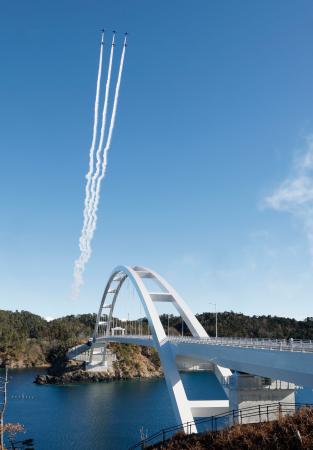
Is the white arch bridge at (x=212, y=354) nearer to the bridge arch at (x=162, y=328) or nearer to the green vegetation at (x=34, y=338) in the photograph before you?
the bridge arch at (x=162, y=328)

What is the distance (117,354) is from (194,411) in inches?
2667

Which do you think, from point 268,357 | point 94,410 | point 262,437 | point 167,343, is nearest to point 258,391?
point 268,357

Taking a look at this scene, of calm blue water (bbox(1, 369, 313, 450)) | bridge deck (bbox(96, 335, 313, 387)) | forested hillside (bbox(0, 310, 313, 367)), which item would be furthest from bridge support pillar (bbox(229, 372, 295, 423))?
forested hillside (bbox(0, 310, 313, 367))

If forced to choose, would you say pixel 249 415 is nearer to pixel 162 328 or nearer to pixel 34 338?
pixel 162 328

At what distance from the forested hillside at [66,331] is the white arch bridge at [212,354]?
60114mm

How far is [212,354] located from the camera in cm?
3306

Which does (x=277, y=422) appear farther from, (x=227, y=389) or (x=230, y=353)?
(x=227, y=389)

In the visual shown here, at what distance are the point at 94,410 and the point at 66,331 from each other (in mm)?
80178

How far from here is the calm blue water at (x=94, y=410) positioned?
4091cm

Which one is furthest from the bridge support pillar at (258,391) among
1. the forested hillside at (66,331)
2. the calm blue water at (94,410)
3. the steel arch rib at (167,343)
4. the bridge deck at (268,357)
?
the forested hillside at (66,331)

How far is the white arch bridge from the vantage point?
22.9 metres

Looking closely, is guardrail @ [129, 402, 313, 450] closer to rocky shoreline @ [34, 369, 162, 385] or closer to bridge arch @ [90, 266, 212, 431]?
bridge arch @ [90, 266, 212, 431]

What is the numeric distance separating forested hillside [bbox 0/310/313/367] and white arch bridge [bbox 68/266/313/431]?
197 ft

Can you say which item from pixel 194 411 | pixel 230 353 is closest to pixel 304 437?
pixel 230 353
